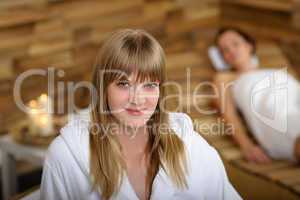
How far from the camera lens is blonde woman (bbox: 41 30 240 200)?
102cm

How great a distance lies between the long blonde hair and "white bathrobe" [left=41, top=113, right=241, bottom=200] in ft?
0.05

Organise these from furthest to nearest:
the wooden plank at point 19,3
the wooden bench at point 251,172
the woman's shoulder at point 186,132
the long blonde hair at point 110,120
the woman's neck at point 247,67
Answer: the woman's neck at point 247,67
the wooden plank at point 19,3
the wooden bench at point 251,172
the woman's shoulder at point 186,132
the long blonde hair at point 110,120

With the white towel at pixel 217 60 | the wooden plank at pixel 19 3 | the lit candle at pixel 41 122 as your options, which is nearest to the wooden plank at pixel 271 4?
the white towel at pixel 217 60

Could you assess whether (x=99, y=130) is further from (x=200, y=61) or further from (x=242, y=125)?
(x=200, y=61)

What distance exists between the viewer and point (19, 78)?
223 centimetres

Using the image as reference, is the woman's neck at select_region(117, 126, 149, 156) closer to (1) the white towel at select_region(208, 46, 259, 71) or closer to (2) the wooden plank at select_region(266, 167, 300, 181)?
(2) the wooden plank at select_region(266, 167, 300, 181)

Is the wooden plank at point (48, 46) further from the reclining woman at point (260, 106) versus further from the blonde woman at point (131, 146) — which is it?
the blonde woman at point (131, 146)

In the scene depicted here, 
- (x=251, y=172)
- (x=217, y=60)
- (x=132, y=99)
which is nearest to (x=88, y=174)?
(x=132, y=99)

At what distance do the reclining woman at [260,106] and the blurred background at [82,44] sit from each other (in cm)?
6

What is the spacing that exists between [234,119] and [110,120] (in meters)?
0.95

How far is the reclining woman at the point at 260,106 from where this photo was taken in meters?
1.81

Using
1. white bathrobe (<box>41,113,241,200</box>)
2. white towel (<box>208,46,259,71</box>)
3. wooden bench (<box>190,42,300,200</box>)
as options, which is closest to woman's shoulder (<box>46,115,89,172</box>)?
white bathrobe (<box>41,113,241,200</box>)

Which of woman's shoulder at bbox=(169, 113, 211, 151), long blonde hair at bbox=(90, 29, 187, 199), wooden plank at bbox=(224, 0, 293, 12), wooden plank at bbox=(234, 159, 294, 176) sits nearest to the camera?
long blonde hair at bbox=(90, 29, 187, 199)

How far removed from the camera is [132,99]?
3.36 ft
